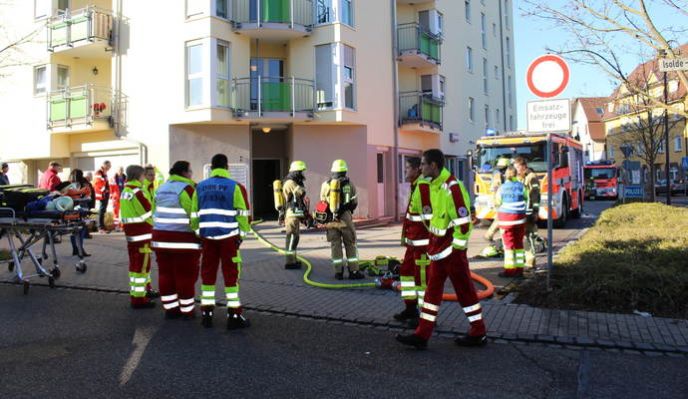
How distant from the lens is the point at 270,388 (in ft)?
13.7

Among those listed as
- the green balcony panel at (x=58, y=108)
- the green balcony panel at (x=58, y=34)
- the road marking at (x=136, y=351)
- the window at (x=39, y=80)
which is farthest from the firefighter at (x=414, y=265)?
the window at (x=39, y=80)

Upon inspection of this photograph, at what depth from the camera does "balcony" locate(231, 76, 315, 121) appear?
18016 millimetres

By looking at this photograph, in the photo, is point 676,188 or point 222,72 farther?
point 676,188

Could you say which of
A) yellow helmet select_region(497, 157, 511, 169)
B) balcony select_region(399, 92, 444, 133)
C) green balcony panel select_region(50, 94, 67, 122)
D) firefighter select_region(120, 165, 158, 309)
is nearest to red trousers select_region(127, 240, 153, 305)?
firefighter select_region(120, 165, 158, 309)

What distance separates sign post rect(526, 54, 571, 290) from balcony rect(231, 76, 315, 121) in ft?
39.0

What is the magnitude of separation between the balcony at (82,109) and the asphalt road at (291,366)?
14.6 meters

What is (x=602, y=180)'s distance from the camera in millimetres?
40562

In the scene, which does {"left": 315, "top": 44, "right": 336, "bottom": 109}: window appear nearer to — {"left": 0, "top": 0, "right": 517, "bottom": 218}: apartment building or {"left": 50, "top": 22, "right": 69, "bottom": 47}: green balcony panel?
{"left": 0, "top": 0, "right": 517, "bottom": 218}: apartment building

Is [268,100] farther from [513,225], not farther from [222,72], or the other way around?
[513,225]

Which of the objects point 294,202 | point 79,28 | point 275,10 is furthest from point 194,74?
point 294,202

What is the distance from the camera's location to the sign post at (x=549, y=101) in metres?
7.01

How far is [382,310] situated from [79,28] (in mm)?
17549

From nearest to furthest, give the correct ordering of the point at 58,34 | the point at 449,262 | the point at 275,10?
the point at 449,262, the point at 275,10, the point at 58,34

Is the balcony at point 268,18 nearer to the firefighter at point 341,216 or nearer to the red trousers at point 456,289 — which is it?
the firefighter at point 341,216
